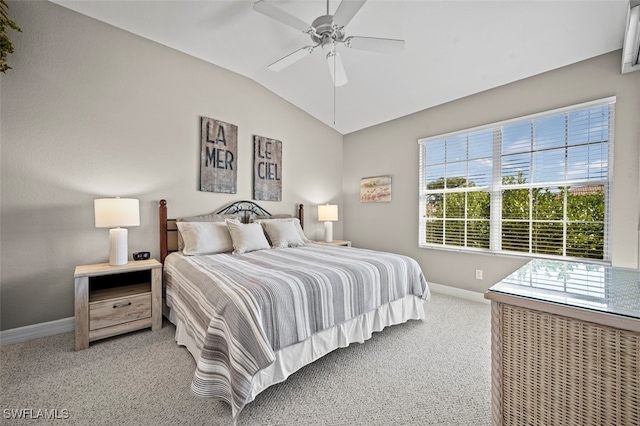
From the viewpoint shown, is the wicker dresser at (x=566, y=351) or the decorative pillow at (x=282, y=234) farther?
the decorative pillow at (x=282, y=234)

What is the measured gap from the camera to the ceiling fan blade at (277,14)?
2.01m

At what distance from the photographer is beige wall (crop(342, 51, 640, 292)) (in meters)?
2.54

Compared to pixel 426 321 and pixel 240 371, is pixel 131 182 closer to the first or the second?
pixel 240 371

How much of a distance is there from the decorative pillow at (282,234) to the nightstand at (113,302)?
4.51ft

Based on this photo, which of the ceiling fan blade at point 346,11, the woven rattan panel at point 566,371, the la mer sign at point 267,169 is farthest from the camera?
the la mer sign at point 267,169

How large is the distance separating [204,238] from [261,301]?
5.64 feet

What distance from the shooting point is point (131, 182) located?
9.87 feet

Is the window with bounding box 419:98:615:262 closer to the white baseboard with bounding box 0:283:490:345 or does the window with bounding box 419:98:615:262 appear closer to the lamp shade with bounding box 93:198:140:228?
the lamp shade with bounding box 93:198:140:228

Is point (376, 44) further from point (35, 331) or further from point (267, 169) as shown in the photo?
point (35, 331)

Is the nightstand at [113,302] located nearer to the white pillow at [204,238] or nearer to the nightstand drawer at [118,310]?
the nightstand drawer at [118,310]

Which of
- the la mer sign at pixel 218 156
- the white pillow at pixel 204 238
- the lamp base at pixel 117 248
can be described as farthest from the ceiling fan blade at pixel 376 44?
the lamp base at pixel 117 248

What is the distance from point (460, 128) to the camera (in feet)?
12.2

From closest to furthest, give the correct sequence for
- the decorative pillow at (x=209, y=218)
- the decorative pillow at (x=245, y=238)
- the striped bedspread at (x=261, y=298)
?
the striped bedspread at (x=261, y=298), the decorative pillow at (x=245, y=238), the decorative pillow at (x=209, y=218)

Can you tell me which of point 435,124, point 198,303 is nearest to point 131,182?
point 198,303
